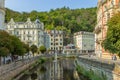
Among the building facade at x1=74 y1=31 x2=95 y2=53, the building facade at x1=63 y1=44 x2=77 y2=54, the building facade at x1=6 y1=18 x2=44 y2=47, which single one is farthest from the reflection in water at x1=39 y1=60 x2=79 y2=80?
the building facade at x1=74 y1=31 x2=95 y2=53

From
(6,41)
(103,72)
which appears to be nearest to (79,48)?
(6,41)

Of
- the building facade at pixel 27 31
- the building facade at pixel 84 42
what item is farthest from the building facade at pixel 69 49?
the building facade at pixel 27 31

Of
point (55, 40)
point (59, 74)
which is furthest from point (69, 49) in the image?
point (59, 74)

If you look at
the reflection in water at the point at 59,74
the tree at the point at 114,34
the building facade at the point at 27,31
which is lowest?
the reflection in water at the point at 59,74

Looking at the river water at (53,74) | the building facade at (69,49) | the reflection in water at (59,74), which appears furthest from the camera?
the building facade at (69,49)

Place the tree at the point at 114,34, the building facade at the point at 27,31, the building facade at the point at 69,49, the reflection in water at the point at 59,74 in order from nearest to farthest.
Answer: the tree at the point at 114,34 < the reflection in water at the point at 59,74 < the building facade at the point at 27,31 < the building facade at the point at 69,49

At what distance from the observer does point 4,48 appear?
47.7 m

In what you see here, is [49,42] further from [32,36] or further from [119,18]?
[119,18]

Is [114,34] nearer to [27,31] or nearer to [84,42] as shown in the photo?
[27,31]

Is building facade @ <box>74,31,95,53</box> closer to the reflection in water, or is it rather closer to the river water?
the reflection in water

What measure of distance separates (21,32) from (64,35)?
182ft

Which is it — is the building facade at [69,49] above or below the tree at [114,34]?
below

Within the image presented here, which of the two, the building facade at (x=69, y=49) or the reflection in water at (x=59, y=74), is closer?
the reflection in water at (x=59, y=74)

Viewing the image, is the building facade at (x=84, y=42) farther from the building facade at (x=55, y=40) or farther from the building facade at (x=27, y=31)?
the building facade at (x=27, y=31)
